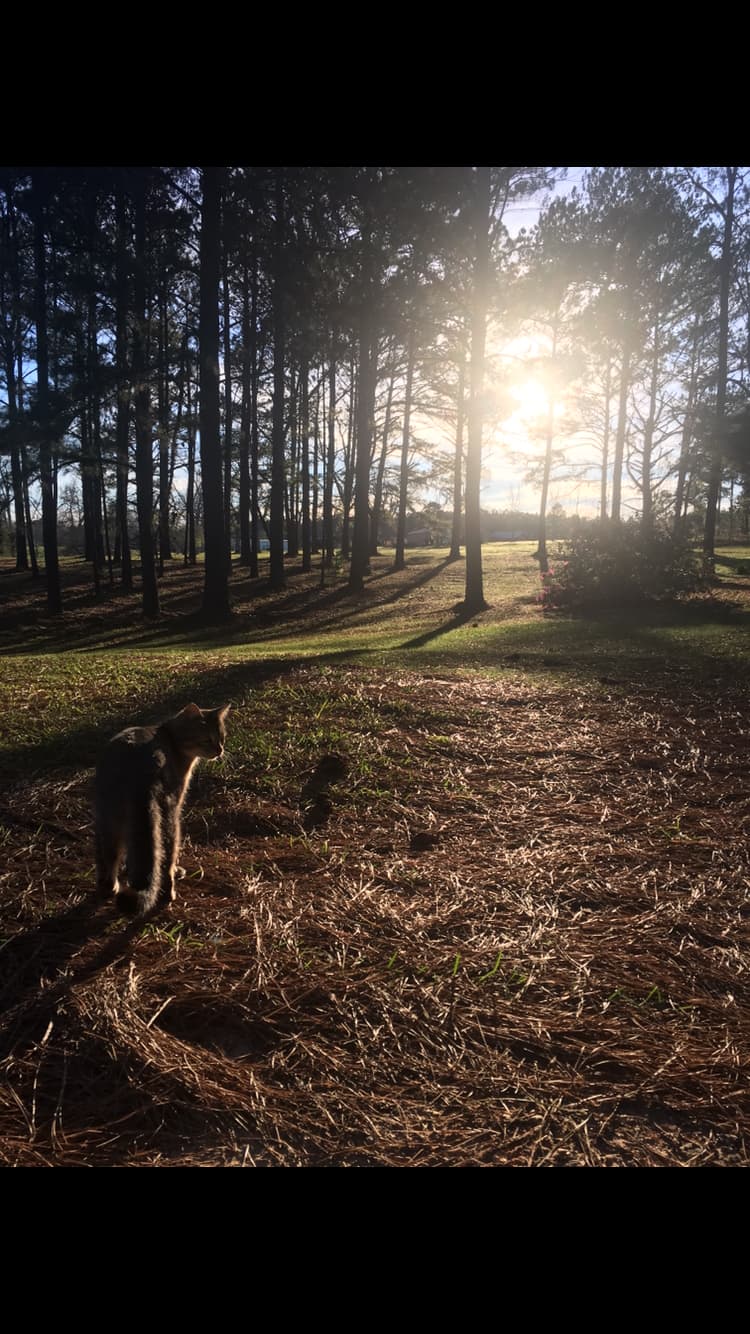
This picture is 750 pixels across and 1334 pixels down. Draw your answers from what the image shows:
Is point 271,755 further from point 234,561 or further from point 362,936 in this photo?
point 234,561

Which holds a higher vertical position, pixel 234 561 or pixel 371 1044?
Answer: pixel 234 561

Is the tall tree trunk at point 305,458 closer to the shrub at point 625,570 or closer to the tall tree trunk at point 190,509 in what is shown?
the tall tree trunk at point 190,509

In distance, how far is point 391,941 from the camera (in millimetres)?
2695

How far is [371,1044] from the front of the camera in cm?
211

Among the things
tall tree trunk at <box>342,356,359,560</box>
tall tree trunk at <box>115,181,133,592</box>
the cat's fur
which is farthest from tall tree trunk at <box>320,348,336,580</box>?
the cat's fur

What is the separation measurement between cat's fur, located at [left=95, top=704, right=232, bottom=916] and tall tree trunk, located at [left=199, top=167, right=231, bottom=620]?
1422 cm

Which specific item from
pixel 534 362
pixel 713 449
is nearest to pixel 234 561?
pixel 534 362

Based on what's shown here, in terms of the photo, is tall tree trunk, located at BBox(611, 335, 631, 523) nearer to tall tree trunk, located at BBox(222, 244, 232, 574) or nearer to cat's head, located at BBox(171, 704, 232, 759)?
tall tree trunk, located at BBox(222, 244, 232, 574)

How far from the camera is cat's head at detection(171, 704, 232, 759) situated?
3316 mm

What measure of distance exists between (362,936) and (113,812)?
1163 mm

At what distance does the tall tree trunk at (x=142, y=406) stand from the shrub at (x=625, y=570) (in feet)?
34.9

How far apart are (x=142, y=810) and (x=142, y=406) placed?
17.9 m

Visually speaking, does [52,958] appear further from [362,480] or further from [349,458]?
[349,458]
